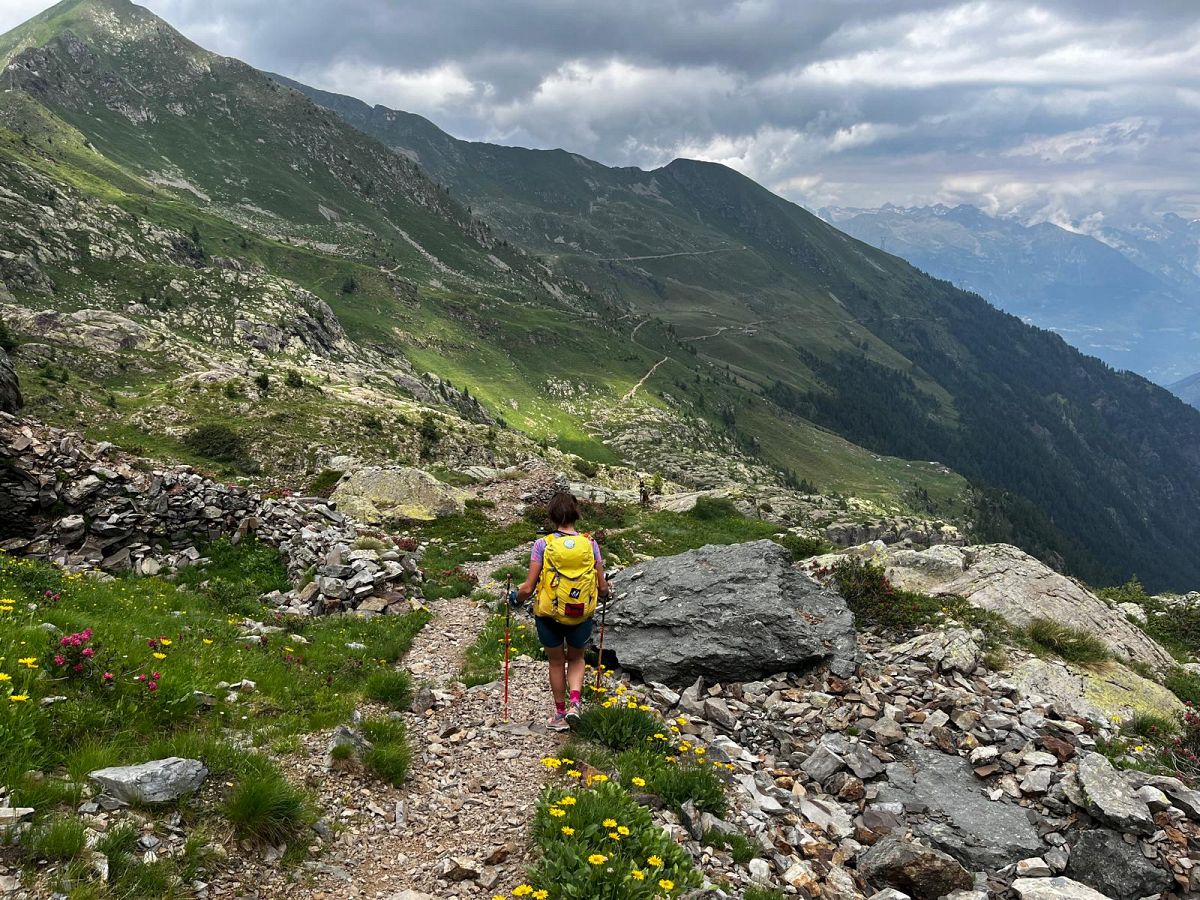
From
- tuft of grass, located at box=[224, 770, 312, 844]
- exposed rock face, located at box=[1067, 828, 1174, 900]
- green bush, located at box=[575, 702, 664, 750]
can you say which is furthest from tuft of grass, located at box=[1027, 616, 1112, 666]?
tuft of grass, located at box=[224, 770, 312, 844]

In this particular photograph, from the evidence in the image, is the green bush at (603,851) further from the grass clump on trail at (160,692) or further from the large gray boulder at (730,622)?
the large gray boulder at (730,622)

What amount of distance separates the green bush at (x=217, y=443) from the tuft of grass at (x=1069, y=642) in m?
40.6

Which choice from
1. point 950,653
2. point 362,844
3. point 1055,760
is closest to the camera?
point 362,844

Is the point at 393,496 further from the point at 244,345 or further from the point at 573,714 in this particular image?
the point at 244,345

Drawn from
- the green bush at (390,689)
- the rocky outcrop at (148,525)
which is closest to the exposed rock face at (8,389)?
the rocky outcrop at (148,525)

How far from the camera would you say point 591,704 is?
36.0 feet

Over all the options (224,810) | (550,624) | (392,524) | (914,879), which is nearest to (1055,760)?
(914,879)

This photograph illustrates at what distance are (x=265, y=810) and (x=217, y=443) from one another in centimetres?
3837

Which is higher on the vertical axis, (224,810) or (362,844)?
(224,810)

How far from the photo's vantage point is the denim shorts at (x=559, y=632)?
406 inches

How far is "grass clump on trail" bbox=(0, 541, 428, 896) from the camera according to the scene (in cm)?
628

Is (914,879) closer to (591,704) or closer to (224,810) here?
(591,704)

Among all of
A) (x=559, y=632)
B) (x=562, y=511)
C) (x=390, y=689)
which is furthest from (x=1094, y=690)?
(x=390, y=689)

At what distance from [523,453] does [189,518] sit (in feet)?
148
